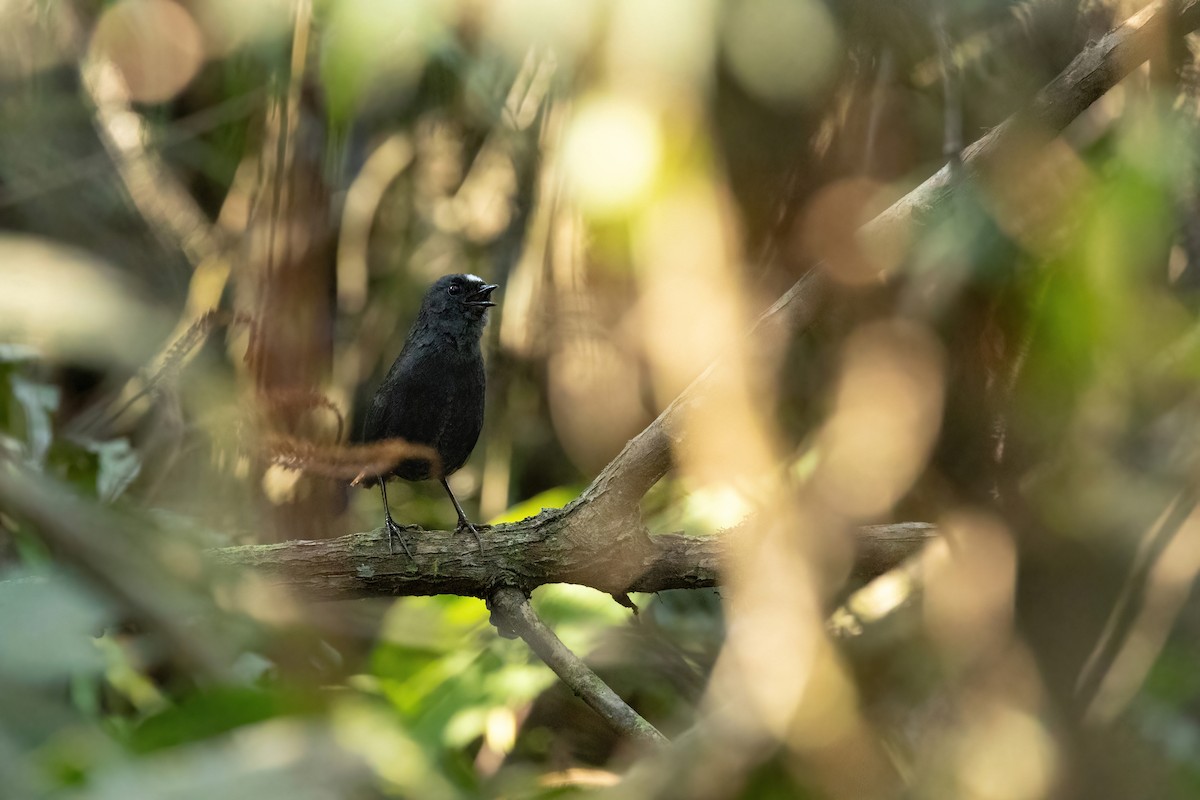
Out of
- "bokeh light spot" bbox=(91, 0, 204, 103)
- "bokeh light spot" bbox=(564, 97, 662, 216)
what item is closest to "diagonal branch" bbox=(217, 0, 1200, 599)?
"bokeh light spot" bbox=(564, 97, 662, 216)

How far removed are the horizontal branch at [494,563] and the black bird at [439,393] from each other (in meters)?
0.61

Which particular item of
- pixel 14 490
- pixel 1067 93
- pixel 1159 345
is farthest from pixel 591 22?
pixel 14 490

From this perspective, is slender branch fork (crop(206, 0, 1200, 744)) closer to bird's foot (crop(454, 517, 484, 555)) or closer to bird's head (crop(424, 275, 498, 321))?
bird's foot (crop(454, 517, 484, 555))

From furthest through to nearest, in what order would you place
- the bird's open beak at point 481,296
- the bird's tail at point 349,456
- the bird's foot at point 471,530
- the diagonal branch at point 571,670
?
the bird's open beak at point 481,296
the bird's tail at point 349,456
the bird's foot at point 471,530
the diagonal branch at point 571,670

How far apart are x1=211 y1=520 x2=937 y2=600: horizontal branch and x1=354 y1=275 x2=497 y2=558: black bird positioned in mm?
608

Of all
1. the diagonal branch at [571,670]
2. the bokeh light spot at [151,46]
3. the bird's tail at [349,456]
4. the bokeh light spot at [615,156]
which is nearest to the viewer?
the diagonal branch at [571,670]

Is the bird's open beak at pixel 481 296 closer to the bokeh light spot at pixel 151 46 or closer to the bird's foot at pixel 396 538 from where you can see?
the bird's foot at pixel 396 538

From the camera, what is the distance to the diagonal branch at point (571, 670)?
198cm

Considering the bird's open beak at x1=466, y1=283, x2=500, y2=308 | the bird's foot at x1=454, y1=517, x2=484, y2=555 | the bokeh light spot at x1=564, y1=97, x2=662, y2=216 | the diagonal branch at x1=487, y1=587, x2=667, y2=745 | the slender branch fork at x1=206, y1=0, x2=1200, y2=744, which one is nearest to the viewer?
the diagonal branch at x1=487, y1=587, x2=667, y2=745

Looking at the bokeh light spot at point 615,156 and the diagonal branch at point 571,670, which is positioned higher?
the bokeh light spot at point 615,156

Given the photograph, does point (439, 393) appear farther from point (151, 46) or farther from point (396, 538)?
point (151, 46)

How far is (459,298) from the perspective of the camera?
3336 mm

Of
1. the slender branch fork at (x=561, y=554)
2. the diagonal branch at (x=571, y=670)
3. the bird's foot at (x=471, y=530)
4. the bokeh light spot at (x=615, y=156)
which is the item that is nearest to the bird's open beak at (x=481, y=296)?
the bokeh light spot at (x=615, y=156)

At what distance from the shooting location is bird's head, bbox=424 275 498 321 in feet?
10.8
